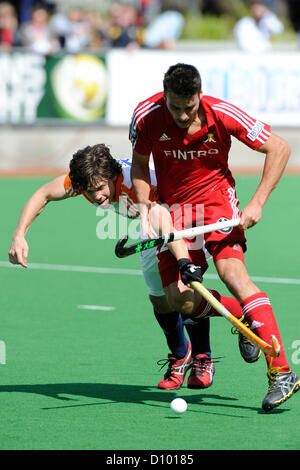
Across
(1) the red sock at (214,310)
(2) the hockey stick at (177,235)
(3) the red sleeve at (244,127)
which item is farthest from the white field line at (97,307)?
(3) the red sleeve at (244,127)

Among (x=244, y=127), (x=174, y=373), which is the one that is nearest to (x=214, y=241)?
(x=244, y=127)

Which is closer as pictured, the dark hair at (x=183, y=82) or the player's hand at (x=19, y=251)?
the dark hair at (x=183, y=82)

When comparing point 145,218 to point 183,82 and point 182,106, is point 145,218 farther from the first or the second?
point 183,82

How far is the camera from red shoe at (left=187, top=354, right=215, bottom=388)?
20.2 feet

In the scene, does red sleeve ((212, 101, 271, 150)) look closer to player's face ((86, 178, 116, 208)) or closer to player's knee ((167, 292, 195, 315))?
player's face ((86, 178, 116, 208))

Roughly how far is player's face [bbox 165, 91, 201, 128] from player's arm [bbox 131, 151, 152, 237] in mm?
421

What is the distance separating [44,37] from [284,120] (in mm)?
4703

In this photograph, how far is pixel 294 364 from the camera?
21.5 feet

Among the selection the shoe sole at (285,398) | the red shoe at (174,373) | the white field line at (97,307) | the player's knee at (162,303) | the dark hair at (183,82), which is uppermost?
the dark hair at (183,82)

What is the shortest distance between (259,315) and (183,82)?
1.33 meters

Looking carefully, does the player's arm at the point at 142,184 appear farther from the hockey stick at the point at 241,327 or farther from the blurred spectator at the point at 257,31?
the blurred spectator at the point at 257,31

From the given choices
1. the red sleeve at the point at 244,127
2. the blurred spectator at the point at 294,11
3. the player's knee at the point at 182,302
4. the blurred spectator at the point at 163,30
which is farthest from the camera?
the blurred spectator at the point at 294,11

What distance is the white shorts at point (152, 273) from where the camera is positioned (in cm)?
624

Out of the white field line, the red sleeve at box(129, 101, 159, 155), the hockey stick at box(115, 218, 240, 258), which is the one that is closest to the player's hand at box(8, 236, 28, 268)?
the hockey stick at box(115, 218, 240, 258)
